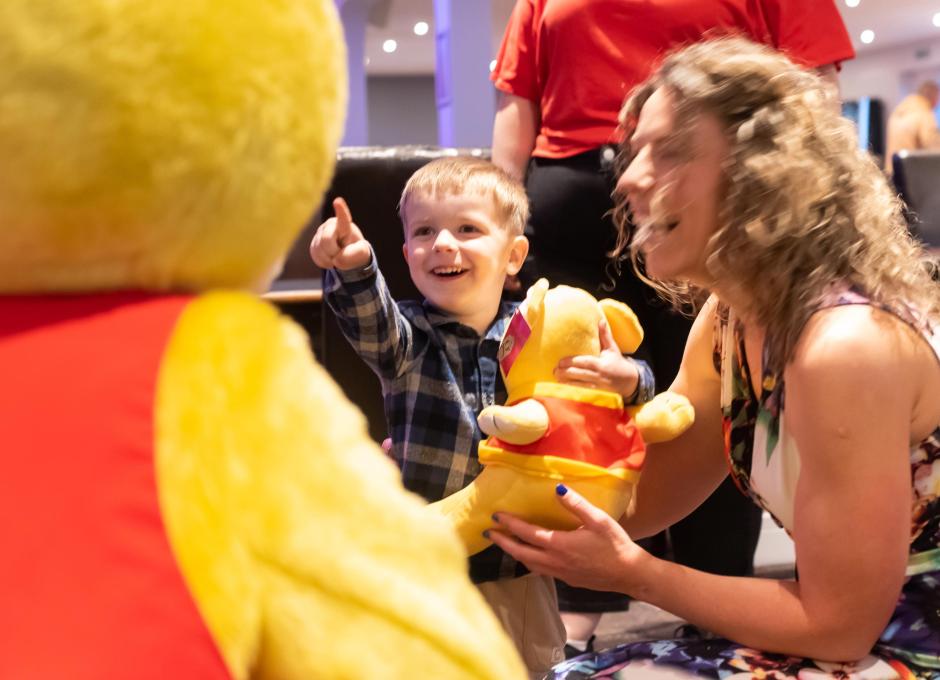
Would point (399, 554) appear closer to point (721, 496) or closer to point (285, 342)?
point (285, 342)

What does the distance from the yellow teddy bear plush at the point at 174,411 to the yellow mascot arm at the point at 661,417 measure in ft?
1.94

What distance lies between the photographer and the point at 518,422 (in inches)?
37.9

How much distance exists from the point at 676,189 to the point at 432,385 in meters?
0.51

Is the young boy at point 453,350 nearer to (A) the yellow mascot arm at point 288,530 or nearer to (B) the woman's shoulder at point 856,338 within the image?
(B) the woman's shoulder at point 856,338

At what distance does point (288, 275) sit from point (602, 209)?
1141 millimetres

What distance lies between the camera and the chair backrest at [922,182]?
3193mm

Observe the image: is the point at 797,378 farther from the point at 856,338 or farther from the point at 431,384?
the point at 431,384

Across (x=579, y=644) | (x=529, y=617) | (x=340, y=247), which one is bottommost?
(x=579, y=644)

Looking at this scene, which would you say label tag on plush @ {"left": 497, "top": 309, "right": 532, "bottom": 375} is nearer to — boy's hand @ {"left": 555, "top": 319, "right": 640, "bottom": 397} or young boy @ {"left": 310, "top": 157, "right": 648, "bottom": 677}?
boy's hand @ {"left": 555, "top": 319, "right": 640, "bottom": 397}

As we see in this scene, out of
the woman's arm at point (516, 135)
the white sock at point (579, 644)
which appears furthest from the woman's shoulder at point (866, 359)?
the white sock at point (579, 644)

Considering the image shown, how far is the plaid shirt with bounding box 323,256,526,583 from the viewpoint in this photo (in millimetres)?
1333

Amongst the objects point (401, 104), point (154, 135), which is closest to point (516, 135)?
point (154, 135)

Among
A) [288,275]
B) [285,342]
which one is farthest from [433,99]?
[285,342]

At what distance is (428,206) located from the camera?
1440 mm
